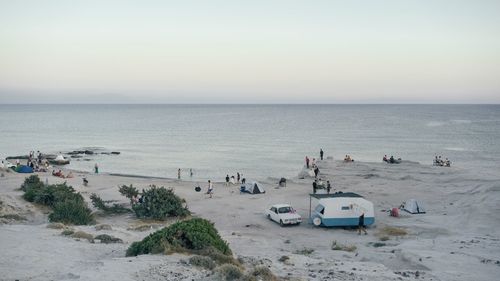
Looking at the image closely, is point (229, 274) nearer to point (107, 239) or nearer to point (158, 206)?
point (107, 239)

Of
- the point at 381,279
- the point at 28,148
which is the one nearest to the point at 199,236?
the point at 381,279

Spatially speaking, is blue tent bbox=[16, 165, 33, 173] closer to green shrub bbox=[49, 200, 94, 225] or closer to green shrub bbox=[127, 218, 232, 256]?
green shrub bbox=[49, 200, 94, 225]

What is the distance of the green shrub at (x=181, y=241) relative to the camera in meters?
14.9

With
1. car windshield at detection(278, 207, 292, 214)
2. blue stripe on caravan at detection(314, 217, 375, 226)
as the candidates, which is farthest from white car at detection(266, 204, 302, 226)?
blue stripe on caravan at detection(314, 217, 375, 226)

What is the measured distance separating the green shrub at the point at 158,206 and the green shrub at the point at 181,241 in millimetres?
10761

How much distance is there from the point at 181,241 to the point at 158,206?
11587 mm

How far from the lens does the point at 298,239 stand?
2255cm

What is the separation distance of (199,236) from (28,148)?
237 ft

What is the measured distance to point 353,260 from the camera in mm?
17797

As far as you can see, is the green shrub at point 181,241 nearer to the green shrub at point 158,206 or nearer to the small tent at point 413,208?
the green shrub at point 158,206

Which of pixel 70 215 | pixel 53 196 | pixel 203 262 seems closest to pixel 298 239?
pixel 203 262

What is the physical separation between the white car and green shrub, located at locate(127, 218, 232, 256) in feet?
32.8

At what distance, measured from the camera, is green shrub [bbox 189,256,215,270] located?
1373 cm

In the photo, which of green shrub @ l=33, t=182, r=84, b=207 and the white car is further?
green shrub @ l=33, t=182, r=84, b=207
